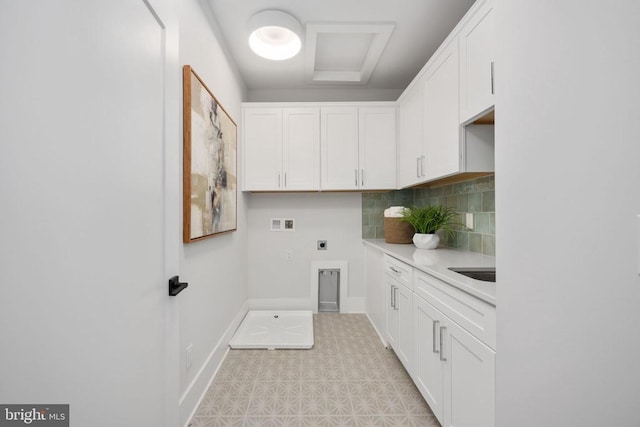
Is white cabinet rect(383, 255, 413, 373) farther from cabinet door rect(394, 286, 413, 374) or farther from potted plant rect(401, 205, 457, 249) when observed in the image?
potted plant rect(401, 205, 457, 249)

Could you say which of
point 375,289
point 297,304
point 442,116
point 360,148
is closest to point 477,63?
point 442,116

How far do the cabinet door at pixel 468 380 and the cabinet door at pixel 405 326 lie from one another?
0.42m

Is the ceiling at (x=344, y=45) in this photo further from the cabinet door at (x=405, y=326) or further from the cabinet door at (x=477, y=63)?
the cabinet door at (x=405, y=326)

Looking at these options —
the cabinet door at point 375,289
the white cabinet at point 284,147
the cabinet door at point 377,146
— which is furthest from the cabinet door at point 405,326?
the white cabinet at point 284,147

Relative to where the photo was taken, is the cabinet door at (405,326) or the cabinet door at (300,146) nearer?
the cabinet door at (405,326)

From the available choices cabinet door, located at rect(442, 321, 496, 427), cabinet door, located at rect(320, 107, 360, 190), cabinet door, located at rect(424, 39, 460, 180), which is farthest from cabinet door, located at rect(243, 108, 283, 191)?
cabinet door, located at rect(442, 321, 496, 427)

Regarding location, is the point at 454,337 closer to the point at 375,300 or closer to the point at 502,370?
the point at 502,370

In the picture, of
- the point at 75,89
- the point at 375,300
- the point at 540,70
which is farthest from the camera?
the point at 375,300

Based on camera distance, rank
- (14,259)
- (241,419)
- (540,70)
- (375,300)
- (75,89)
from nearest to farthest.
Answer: (14,259), (75,89), (540,70), (241,419), (375,300)

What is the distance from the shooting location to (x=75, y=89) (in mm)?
587

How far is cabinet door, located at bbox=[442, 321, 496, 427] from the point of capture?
96cm

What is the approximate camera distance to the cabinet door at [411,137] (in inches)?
88.8

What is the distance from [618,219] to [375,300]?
89.1 inches

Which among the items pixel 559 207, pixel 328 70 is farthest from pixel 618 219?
pixel 328 70
